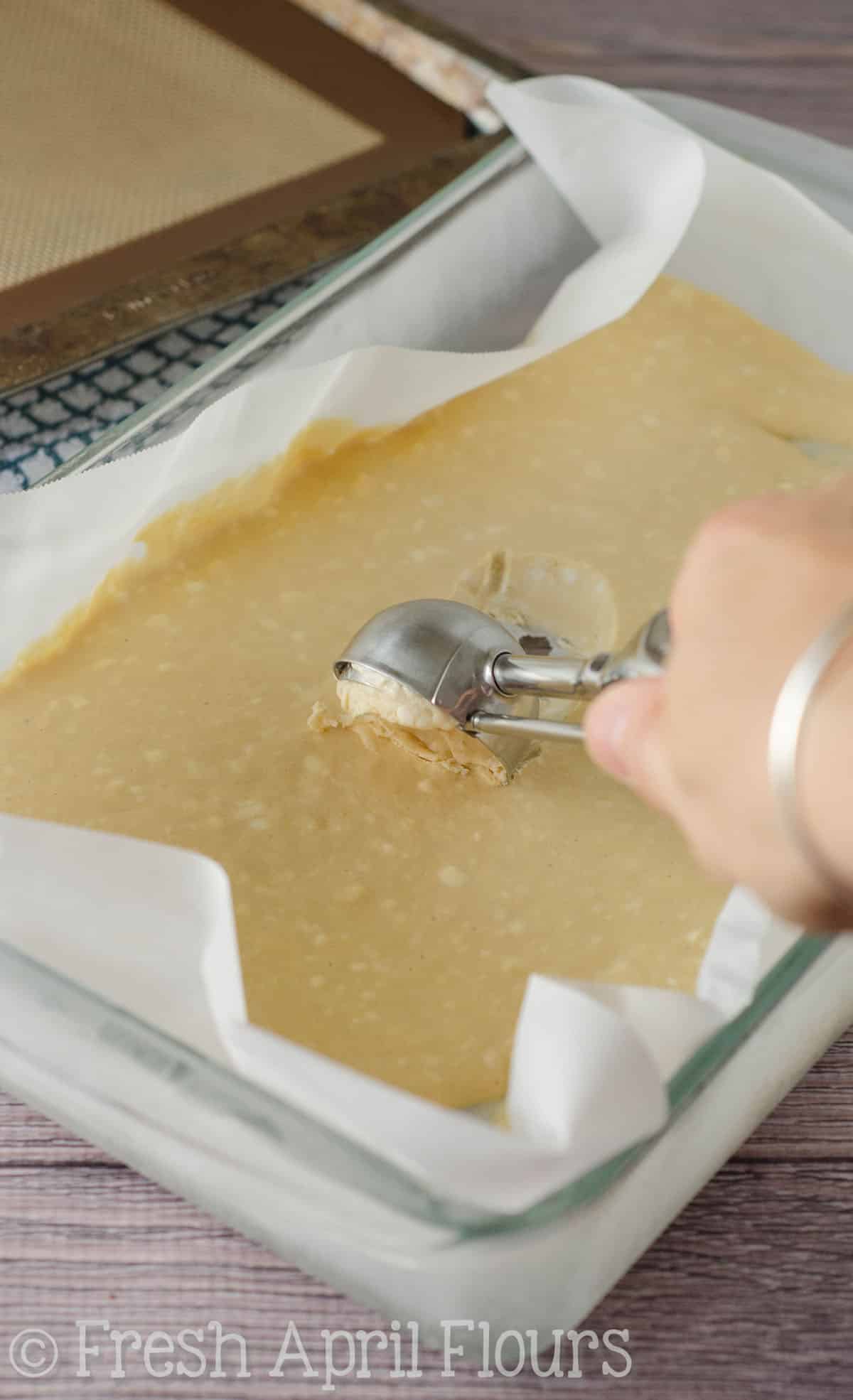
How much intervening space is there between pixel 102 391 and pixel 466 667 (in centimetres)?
42

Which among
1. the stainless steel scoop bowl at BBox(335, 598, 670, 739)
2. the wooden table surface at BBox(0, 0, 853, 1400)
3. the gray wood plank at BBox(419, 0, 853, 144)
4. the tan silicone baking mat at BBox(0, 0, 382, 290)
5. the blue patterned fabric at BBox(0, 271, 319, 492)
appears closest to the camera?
the wooden table surface at BBox(0, 0, 853, 1400)

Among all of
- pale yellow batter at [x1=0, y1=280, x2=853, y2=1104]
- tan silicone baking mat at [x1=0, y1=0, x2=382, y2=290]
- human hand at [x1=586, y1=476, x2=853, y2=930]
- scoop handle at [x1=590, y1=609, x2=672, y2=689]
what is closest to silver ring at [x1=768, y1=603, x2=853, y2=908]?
human hand at [x1=586, y1=476, x2=853, y2=930]

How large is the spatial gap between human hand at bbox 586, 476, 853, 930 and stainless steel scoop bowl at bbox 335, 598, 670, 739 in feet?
0.58

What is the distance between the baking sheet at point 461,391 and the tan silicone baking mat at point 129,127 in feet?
0.64

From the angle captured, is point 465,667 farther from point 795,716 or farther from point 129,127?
point 129,127

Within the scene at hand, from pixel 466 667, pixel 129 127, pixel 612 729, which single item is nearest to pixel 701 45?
pixel 129 127

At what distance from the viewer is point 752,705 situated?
1.68 feet

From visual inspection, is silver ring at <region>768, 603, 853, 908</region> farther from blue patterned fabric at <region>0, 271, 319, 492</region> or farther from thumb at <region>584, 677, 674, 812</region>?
blue patterned fabric at <region>0, 271, 319, 492</region>

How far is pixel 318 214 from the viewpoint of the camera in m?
1.14

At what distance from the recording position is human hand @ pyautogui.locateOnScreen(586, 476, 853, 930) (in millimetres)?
494

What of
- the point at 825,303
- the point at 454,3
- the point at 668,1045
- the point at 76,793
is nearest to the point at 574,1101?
the point at 668,1045

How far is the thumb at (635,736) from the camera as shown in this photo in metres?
0.55

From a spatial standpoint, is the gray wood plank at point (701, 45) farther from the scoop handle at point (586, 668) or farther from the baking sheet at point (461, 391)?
the scoop handle at point (586, 668)

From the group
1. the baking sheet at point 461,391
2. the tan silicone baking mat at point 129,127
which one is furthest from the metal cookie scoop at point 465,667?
the tan silicone baking mat at point 129,127
